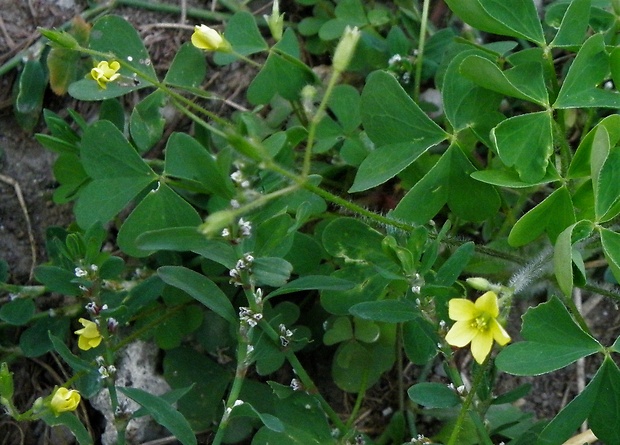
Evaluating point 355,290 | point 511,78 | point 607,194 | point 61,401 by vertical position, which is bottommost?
point 61,401

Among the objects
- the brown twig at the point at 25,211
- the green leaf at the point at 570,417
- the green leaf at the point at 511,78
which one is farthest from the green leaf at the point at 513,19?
the brown twig at the point at 25,211

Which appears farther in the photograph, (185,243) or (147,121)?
(147,121)

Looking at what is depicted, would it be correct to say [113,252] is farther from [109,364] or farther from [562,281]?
[562,281]


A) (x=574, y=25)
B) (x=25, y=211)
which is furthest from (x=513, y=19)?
(x=25, y=211)

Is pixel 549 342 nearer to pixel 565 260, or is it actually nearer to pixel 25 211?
pixel 565 260

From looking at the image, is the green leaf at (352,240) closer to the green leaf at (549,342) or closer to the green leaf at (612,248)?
the green leaf at (549,342)

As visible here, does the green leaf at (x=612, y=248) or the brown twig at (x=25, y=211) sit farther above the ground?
the green leaf at (x=612, y=248)

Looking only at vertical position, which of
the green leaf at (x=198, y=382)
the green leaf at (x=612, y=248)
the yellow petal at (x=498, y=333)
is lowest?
the green leaf at (x=198, y=382)

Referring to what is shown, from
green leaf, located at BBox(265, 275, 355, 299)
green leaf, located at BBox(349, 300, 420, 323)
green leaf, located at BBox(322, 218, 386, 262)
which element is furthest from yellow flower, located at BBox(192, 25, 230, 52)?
green leaf, located at BBox(349, 300, 420, 323)
